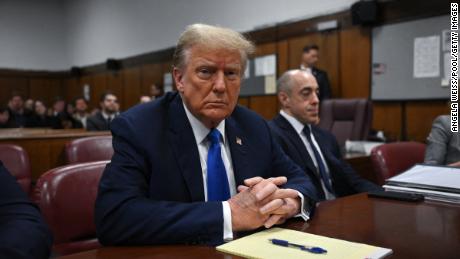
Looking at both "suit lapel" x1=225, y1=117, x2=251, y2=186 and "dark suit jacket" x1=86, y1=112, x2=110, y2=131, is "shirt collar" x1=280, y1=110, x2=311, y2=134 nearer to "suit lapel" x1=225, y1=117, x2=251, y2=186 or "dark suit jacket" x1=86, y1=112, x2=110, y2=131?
"suit lapel" x1=225, y1=117, x2=251, y2=186

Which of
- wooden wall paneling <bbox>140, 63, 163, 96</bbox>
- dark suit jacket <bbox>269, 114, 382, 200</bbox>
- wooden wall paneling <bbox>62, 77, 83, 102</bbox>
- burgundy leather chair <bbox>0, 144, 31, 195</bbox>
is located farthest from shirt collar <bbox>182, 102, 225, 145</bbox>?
wooden wall paneling <bbox>62, 77, 83, 102</bbox>

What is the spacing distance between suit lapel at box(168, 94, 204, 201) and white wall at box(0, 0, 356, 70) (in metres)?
5.67

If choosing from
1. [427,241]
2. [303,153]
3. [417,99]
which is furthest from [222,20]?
[427,241]

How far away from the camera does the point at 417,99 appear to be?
5.83m

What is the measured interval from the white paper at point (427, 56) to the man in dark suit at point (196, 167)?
463 cm

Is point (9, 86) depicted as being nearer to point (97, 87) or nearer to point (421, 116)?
point (97, 87)

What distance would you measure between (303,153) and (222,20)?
6.68 metres

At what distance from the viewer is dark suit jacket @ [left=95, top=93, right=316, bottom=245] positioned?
1.20 meters

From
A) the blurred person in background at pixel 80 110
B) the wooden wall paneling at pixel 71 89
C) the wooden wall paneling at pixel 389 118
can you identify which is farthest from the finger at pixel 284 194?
the wooden wall paneling at pixel 71 89

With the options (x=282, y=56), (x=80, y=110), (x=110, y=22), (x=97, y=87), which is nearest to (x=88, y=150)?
(x=282, y=56)

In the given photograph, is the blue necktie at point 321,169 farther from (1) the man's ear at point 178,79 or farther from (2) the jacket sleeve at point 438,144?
(1) the man's ear at point 178,79

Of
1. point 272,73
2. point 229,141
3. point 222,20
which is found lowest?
point 229,141

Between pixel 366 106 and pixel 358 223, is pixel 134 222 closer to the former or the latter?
pixel 358 223

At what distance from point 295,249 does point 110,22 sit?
1217cm
